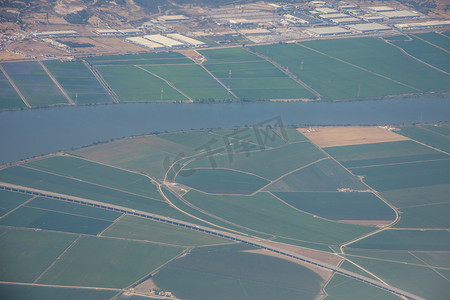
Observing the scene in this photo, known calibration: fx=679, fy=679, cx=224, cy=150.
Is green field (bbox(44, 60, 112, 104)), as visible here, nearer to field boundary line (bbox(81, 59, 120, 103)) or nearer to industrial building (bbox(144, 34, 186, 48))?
field boundary line (bbox(81, 59, 120, 103))

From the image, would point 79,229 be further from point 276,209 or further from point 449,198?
point 449,198

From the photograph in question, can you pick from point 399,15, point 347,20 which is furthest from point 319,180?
point 399,15

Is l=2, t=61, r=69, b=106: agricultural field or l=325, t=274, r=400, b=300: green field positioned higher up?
l=2, t=61, r=69, b=106: agricultural field

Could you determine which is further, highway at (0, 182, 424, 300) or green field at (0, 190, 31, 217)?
green field at (0, 190, 31, 217)

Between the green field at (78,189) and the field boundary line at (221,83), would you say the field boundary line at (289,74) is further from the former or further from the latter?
the green field at (78,189)

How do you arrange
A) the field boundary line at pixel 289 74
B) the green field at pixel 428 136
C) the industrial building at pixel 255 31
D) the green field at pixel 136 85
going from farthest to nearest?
1. the industrial building at pixel 255 31
2. the field boundary line at pixel 289 74
3. the green field at pixel 136 85
4. the green field at pixel 428 136

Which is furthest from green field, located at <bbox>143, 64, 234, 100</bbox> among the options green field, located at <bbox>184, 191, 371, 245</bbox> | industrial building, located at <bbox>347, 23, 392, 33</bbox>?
industrial building, located at <bbox>347, 23, 392, 33</bbox>

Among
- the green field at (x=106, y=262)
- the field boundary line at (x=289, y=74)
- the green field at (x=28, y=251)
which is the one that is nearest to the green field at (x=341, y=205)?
the green field at (x=106, y=262)
